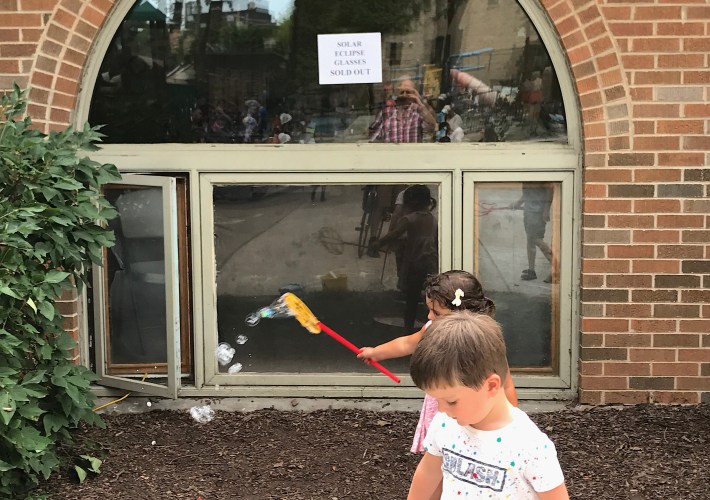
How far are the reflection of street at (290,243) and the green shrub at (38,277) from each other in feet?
3.65

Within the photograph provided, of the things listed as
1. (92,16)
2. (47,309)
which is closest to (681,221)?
(47,309)

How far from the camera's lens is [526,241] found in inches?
207

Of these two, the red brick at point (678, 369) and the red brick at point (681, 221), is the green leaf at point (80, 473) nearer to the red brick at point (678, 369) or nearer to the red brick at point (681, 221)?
the red brick at point (678, 369)

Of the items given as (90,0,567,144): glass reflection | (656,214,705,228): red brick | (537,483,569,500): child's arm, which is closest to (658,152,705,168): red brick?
(656,214,705,228): red brick

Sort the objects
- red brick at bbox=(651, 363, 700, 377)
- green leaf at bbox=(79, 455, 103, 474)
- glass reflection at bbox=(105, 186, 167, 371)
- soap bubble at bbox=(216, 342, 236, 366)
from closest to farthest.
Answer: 1. green leaf at bbox=(79, 455, 103, 474)
2. red brick at bbox=(651, 363, 700, 377)
3. glass reflection at bbox=(105, 186, 167, 371)
4. soap bubble at bbox=(216, 342, 236, 366)

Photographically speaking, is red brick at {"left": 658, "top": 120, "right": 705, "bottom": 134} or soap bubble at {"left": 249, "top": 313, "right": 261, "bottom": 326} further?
soap bubble at {"left": 249, "top": 313, "right": 261, "bottom": 326}

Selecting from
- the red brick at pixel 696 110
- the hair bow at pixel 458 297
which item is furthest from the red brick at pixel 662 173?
the hair bow at pixel 458 297

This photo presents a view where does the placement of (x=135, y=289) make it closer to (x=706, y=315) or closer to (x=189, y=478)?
(x=189, y=478)

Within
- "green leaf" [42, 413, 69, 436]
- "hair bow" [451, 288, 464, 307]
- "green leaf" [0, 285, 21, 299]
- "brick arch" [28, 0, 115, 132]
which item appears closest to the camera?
"hair bow" [451, 288, 464, 307]

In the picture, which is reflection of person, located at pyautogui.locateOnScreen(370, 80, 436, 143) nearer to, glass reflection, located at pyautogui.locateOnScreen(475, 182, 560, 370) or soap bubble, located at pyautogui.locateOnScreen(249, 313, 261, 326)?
glass reflection, located at pyautogui.locateOnScreen(475, 182, 560, 370)

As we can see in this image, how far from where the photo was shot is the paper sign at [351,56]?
202 inches

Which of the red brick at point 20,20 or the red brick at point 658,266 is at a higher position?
the red brick at point 20,20

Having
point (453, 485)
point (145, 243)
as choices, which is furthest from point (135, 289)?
point (453, 485)

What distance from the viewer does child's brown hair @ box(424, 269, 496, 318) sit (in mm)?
3428
